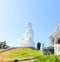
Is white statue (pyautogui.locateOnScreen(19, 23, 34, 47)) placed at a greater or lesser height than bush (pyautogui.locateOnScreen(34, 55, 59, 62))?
greater

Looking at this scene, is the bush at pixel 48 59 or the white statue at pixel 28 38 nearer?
the bush at pixel 48 59

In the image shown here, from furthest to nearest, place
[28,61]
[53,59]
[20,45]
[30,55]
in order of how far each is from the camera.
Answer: [20,45], [30,55], [28,61], [53,59]

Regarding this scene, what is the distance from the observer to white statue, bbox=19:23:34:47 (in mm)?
41719

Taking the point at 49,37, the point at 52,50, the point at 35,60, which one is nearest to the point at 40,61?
the point at 35,60

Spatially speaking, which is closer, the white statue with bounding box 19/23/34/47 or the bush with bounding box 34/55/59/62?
the bush with bounding box 34/55/59/62

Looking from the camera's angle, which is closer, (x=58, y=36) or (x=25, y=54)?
(x=25, y=54)

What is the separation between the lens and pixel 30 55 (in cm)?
3384

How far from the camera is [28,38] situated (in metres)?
42.7

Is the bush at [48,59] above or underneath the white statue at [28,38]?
underneath

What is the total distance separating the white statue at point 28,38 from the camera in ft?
137

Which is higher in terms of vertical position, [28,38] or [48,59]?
[28,38]

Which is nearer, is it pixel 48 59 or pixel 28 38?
pixel 48 59

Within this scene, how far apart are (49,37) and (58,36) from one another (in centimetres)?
331

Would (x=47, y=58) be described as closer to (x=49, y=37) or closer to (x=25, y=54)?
(x=25, y=54)
